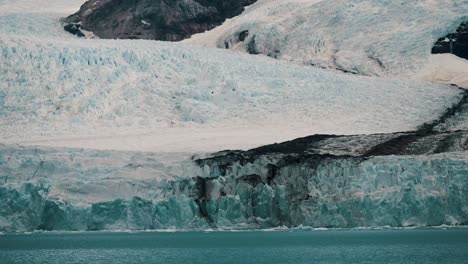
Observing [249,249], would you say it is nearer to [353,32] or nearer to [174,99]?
[174,99]

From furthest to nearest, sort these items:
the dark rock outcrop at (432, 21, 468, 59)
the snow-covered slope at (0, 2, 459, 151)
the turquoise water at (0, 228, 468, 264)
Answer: the dark rock outcrop at (432, 21, 468, 59) → the snow-covered slope at (0, 2, 459, 151) → the turquoise water at (0, 228, 468, 264)

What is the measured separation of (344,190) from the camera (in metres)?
38.0

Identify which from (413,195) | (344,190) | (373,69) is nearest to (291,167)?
(344,190)

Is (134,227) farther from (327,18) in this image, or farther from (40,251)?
(327,18)

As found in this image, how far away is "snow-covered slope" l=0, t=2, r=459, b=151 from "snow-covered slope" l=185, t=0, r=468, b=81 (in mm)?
4252

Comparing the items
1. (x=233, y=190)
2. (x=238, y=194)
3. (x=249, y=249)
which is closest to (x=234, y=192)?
(x=233, y=190)

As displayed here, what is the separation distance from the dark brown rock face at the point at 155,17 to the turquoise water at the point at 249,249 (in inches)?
947

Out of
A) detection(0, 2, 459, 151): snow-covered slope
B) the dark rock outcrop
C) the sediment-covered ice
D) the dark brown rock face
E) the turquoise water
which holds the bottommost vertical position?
the turquoise water

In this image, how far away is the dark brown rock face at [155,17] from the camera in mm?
65688

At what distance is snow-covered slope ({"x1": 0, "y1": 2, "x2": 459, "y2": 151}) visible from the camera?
4541 centimetres

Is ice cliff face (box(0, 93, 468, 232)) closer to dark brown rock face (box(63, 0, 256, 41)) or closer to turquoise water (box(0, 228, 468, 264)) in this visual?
turquoise water (box(0, 228, 468, 264))

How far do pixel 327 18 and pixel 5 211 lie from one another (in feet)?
87.5

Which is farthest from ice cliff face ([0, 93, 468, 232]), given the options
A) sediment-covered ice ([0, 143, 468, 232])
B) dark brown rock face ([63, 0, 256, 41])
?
dark brown rock face ([63, 0, 256, 41])

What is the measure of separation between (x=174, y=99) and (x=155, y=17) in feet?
60.9
